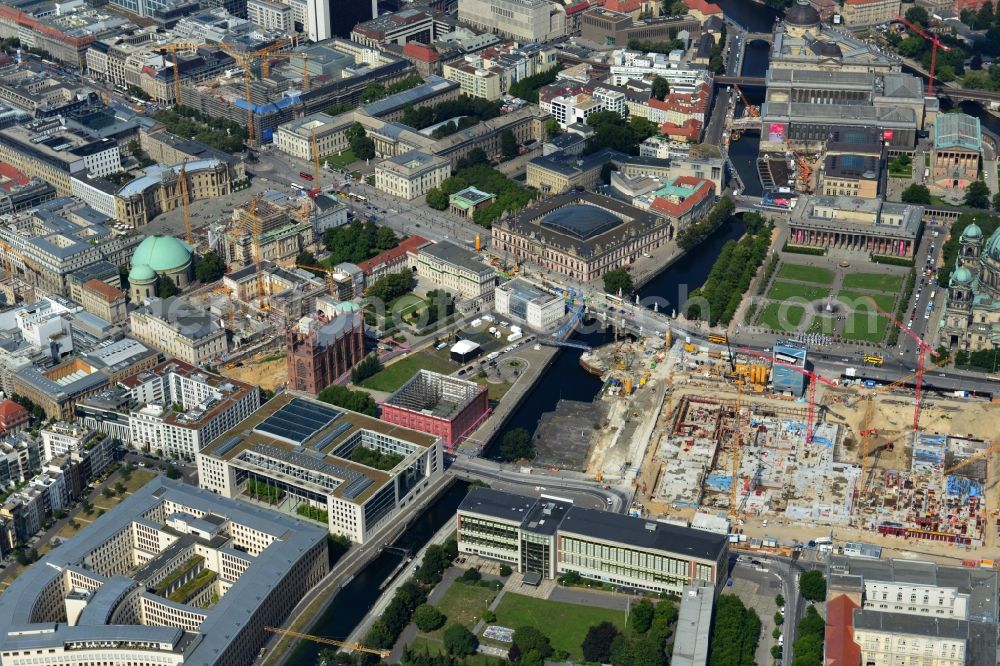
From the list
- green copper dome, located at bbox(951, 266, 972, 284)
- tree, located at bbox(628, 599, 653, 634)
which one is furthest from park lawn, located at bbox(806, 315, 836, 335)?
tree, located at bbox(628, 599, 653, 634)

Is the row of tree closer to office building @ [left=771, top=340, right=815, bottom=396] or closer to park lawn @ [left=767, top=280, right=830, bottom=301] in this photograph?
park lawn @ [left=767, top=280, right=830, bottom=301]

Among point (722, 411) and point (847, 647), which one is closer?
point (847, 647)

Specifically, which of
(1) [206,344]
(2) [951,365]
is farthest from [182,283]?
(2) [951,365]

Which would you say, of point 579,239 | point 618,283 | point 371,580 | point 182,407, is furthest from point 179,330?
point 618,283

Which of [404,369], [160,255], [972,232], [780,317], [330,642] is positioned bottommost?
[330,642]

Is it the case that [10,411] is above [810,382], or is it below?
above

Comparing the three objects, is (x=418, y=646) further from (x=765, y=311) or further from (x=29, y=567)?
(x=765, y=311)

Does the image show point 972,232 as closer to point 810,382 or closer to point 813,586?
point 810,382
